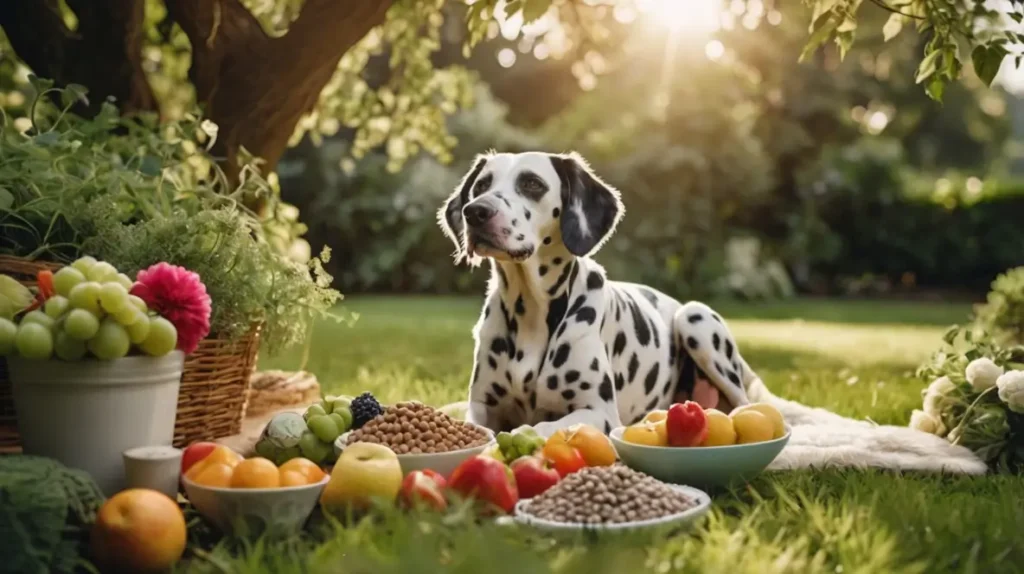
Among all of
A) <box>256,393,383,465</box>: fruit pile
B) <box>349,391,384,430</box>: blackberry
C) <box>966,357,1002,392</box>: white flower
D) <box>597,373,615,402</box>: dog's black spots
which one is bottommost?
<box>256,393,383,465</box>: fruit pile

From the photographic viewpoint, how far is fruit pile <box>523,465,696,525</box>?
3.04 meters

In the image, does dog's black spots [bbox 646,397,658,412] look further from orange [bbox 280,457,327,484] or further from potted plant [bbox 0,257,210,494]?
potted plant [bbox 0,257,210,494]

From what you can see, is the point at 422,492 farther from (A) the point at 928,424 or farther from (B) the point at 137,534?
(A) the point at 928,424

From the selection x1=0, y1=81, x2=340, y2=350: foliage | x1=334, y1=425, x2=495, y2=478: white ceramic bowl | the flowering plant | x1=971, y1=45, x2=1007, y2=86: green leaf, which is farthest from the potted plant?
the flowering plant

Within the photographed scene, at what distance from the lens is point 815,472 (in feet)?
13.5

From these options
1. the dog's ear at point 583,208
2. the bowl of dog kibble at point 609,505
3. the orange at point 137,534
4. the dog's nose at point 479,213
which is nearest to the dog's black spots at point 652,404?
the dog's ear at point 583,208

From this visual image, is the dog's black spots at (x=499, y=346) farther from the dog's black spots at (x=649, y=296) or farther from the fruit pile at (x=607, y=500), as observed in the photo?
the fruit pile at (x=607, y=500)

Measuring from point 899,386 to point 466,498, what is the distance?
15.9 feet

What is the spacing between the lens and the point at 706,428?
366cm

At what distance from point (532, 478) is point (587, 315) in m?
1.33

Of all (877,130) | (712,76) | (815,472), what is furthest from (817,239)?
(815,472)

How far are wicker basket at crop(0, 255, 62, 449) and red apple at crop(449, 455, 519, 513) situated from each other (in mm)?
1835

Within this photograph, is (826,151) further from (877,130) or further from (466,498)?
(466,498)

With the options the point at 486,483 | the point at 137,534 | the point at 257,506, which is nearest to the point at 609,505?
the point at 486,483
